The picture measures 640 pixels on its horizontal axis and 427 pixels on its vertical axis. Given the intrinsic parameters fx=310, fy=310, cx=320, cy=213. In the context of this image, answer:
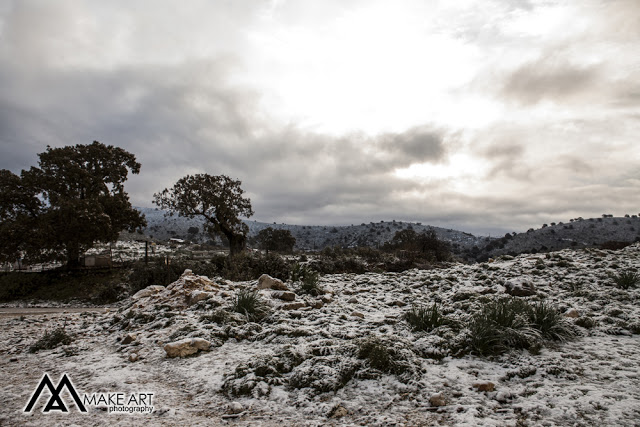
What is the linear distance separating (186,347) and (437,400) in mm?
4850

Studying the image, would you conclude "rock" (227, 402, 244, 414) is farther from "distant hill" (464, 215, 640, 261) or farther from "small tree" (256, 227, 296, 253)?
"distant hill" (464, 215, 640, 261)

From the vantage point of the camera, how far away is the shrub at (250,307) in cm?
795

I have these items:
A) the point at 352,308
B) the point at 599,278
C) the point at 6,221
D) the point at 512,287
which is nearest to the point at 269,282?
the point at 352,308

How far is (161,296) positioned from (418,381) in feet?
29.8

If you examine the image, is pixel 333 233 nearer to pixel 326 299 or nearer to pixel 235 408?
pixel 326 299

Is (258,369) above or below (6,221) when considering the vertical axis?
below

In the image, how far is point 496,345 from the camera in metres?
5.23

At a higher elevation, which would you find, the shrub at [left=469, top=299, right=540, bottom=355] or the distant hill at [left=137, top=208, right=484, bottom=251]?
the distant hill at [left=137, top=208, right=484, bottom=251]

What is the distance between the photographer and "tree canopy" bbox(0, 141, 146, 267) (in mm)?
19953

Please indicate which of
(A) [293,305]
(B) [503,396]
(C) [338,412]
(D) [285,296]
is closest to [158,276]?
(D) [285,296]

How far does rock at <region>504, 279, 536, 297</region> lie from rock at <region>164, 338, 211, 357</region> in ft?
28.7

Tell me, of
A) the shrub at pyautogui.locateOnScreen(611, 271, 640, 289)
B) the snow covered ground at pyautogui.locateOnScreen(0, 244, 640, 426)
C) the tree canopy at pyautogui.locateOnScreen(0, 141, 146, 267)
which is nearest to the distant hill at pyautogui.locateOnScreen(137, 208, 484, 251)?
the tree canopy at pyautogui.locateOnScreen(0, 141, 146, 267)

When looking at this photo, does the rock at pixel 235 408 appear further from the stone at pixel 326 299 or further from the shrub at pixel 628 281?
the shrub at pixel 628 281

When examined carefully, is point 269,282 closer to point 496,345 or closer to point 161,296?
point 161,296
